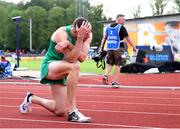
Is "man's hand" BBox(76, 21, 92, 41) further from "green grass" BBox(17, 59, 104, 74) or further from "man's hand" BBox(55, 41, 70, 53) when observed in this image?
"green grass" BBox(17, 59, 104, 74)

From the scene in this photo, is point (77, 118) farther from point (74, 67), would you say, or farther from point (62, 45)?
point (62, 45)

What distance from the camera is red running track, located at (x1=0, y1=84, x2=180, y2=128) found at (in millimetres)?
6570

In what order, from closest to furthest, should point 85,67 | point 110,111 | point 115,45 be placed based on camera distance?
point 110,111
point 115,45
point 85,67

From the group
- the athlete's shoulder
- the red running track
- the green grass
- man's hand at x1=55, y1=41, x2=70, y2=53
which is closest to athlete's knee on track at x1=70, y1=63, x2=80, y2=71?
man's hand at x1=55, y1=41, x2=70, y2=53

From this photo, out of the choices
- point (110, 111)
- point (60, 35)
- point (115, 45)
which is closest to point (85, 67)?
point (115, 45)

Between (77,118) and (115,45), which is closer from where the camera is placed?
(77,118)

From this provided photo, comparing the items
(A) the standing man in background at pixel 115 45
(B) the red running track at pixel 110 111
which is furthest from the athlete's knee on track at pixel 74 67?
(A) the standing man in background at pixel 115 45

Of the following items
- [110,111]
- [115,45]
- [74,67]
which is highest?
[115,45]

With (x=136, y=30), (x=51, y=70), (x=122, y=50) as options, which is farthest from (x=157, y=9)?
(x=51, y=70)

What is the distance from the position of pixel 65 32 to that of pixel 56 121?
3.93 feet

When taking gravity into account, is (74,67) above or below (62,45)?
below

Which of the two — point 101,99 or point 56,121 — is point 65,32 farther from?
point 101,99

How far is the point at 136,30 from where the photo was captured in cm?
5184

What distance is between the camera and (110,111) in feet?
26.3
